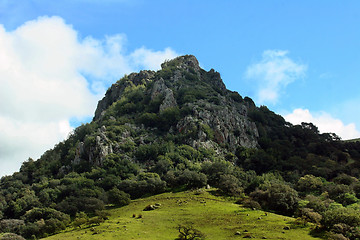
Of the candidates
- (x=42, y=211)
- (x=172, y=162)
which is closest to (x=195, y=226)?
(x=42, y=211)

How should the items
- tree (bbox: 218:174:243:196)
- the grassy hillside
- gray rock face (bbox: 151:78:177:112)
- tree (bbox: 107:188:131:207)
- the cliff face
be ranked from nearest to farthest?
the grassy hillside < tree (bbox: 107:188:131:207) < tree (bbox: 218:174:243:196) < the cliff face < gray rock face (bbox: 151:78:177:112)

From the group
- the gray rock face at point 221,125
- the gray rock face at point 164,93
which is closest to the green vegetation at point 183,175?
the gray rock face at point 221,125

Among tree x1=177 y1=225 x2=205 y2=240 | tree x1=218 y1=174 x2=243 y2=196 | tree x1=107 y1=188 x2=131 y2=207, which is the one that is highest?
tree x1=218 y1=174 x2=243 y2=196

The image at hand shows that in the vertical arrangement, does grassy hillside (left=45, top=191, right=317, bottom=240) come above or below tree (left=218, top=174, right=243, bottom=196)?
below

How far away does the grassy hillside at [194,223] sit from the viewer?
6247 cm

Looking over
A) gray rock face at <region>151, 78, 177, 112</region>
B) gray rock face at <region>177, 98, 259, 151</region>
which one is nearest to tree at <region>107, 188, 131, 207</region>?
gray rock face at <region>177, 98, 259, 151</region>

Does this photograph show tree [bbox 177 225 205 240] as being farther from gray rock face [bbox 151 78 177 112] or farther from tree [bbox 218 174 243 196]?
gray rock face [bbox 151 78 177 112]

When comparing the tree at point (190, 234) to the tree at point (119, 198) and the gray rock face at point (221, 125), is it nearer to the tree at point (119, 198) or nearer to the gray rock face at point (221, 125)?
the tree at point (119, 198)

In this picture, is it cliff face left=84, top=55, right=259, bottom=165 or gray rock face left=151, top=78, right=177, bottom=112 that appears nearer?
cliff face left=84, top=55, right=259, bottom=165

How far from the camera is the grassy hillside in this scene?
6247 cm

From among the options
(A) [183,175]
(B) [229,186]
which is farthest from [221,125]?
(B) [229,186]

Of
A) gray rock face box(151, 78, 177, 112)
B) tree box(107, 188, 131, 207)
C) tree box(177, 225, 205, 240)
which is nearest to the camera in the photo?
tree box(177, 225, 205, 240)

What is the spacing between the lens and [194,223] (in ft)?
231

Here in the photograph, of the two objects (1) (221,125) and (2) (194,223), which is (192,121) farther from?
(2) (194,223)
